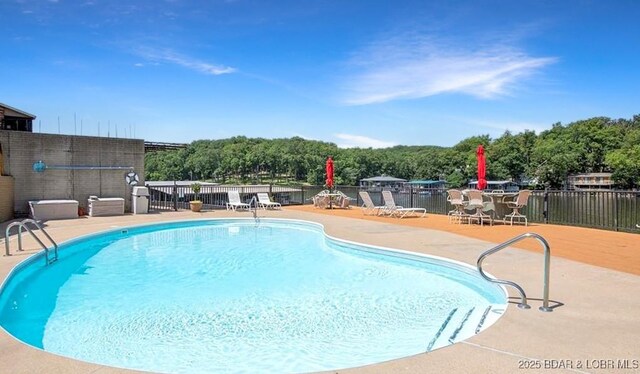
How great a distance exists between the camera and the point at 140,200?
14.3 metres

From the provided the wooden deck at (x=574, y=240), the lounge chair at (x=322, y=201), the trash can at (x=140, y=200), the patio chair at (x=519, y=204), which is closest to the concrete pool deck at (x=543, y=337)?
the wooden deck at (x=574, y=240)

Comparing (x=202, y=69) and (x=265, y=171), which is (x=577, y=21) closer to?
(x=202, y=69)

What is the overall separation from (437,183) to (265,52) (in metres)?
70.6

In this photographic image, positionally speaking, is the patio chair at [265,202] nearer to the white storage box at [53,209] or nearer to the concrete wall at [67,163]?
the concrete wall at [67,163]

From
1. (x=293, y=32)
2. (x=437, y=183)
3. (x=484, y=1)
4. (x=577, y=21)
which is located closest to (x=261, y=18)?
(x=293, y=32)

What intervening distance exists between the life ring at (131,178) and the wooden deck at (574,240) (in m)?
9.46

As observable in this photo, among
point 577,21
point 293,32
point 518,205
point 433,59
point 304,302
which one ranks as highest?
point 577,21

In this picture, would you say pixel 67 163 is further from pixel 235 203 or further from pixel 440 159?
pixel 440 159

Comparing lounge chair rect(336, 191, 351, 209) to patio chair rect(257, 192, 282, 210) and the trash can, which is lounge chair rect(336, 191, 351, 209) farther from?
the trash can

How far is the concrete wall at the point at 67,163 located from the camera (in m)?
12.6

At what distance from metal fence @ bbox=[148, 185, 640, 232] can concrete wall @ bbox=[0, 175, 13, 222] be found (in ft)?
15.7

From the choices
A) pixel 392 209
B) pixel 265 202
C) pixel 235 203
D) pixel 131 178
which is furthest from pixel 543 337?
pixel 131 178

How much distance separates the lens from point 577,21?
1912 centimetres

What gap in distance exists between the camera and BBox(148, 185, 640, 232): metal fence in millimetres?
9656
